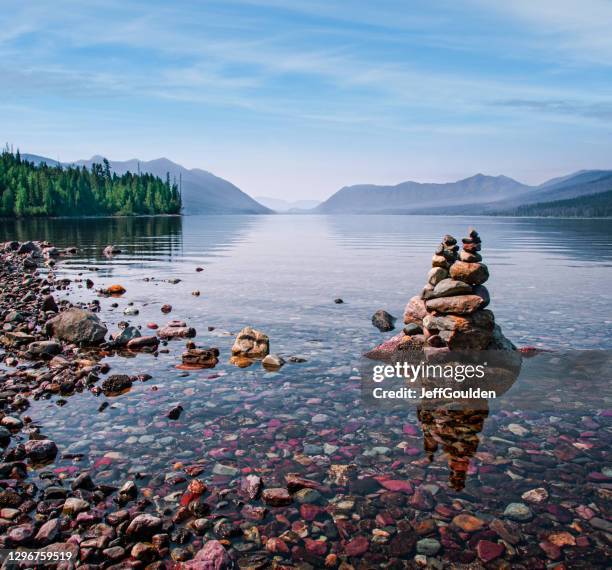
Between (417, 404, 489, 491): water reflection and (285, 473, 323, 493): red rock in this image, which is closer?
(285, 473, 323, 493): red rock

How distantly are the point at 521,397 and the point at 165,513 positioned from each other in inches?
369

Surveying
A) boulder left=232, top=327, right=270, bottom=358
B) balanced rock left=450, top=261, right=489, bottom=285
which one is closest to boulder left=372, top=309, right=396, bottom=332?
balanced rock left=450, top=261, right=489, bottom=285

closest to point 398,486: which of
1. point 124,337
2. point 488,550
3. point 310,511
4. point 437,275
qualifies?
point 310,511

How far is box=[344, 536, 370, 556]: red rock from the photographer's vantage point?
7.16m

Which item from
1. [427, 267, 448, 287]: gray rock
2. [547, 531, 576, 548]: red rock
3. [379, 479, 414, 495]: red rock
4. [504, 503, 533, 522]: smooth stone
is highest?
[427, 267, 448, 287]: gray rock

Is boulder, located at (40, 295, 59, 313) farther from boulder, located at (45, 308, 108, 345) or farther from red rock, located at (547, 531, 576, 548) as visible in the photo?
red rock, located at (547, 531, 576, 548)

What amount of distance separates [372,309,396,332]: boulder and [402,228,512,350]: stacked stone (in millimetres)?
2516

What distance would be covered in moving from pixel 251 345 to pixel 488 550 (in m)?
10.6

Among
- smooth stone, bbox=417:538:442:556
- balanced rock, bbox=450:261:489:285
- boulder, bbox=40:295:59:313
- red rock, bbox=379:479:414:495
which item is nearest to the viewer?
smooth stone, bbox=417:538:442:556

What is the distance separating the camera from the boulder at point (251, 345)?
53.7 ft

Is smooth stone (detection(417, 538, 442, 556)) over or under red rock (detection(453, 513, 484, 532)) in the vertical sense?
under

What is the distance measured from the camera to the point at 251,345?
1659 centimetres

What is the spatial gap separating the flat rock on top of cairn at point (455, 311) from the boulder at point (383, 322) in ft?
8.59
